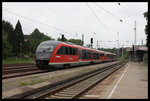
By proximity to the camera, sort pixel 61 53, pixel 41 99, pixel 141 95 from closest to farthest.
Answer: pixel 41 99, pixel 141 95, pixel 61 53

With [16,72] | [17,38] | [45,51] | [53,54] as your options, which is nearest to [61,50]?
[53,54]

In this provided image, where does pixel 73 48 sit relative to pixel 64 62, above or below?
above

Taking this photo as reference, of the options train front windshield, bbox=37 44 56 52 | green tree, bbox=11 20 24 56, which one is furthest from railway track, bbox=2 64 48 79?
green tree, bbox=11 20 24 56

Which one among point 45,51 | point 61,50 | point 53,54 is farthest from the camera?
point 61,50

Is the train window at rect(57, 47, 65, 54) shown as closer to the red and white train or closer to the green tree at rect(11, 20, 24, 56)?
the red and white train

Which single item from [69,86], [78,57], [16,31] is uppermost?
[16,31]

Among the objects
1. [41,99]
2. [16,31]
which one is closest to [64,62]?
[41,99]

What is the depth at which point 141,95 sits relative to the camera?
7.70 meters

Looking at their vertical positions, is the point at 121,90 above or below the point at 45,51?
below

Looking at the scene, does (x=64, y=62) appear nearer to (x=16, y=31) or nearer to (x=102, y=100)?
(x=102, y=100)

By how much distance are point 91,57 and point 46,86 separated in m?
21.1

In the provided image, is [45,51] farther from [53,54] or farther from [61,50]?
[61,50]

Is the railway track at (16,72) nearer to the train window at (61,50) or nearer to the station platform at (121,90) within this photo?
the train window at (61,50)

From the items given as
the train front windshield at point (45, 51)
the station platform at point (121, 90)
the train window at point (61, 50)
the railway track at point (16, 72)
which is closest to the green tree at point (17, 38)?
the railway track at point (16, 72)
